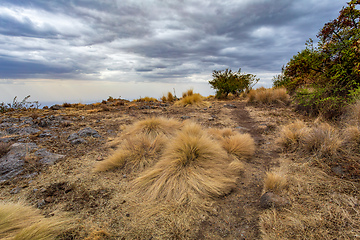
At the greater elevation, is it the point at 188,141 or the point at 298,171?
the point at 188,141

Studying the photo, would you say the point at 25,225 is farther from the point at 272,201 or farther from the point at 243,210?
the point at 272,201

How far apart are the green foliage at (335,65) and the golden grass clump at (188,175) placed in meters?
3.74

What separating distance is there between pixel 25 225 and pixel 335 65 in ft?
23.7

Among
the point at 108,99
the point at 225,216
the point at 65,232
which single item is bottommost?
the point at 225,216

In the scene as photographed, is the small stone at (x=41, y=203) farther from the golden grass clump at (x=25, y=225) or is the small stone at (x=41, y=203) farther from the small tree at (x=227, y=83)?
the small tree at (x=227, y=83)

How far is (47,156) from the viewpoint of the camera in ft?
11.9

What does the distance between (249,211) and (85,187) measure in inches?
95.4

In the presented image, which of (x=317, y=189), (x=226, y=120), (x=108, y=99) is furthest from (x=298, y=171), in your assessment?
(x=108, y=99)

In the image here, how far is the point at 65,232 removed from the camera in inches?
75.4

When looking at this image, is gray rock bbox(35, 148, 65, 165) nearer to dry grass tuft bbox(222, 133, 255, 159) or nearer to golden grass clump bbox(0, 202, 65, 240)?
→ golden grass clump bbox(0, 202, 65, 240)

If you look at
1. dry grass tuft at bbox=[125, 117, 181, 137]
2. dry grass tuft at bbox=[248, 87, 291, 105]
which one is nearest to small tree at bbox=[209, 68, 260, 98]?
dry grass tuft at bbox=[248, 87, 291, 105]

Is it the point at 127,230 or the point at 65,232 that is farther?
the point at 127,230

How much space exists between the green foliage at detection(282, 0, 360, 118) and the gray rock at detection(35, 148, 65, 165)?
21.3 ft

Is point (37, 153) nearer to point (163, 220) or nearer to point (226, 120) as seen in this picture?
point (163, 220)
